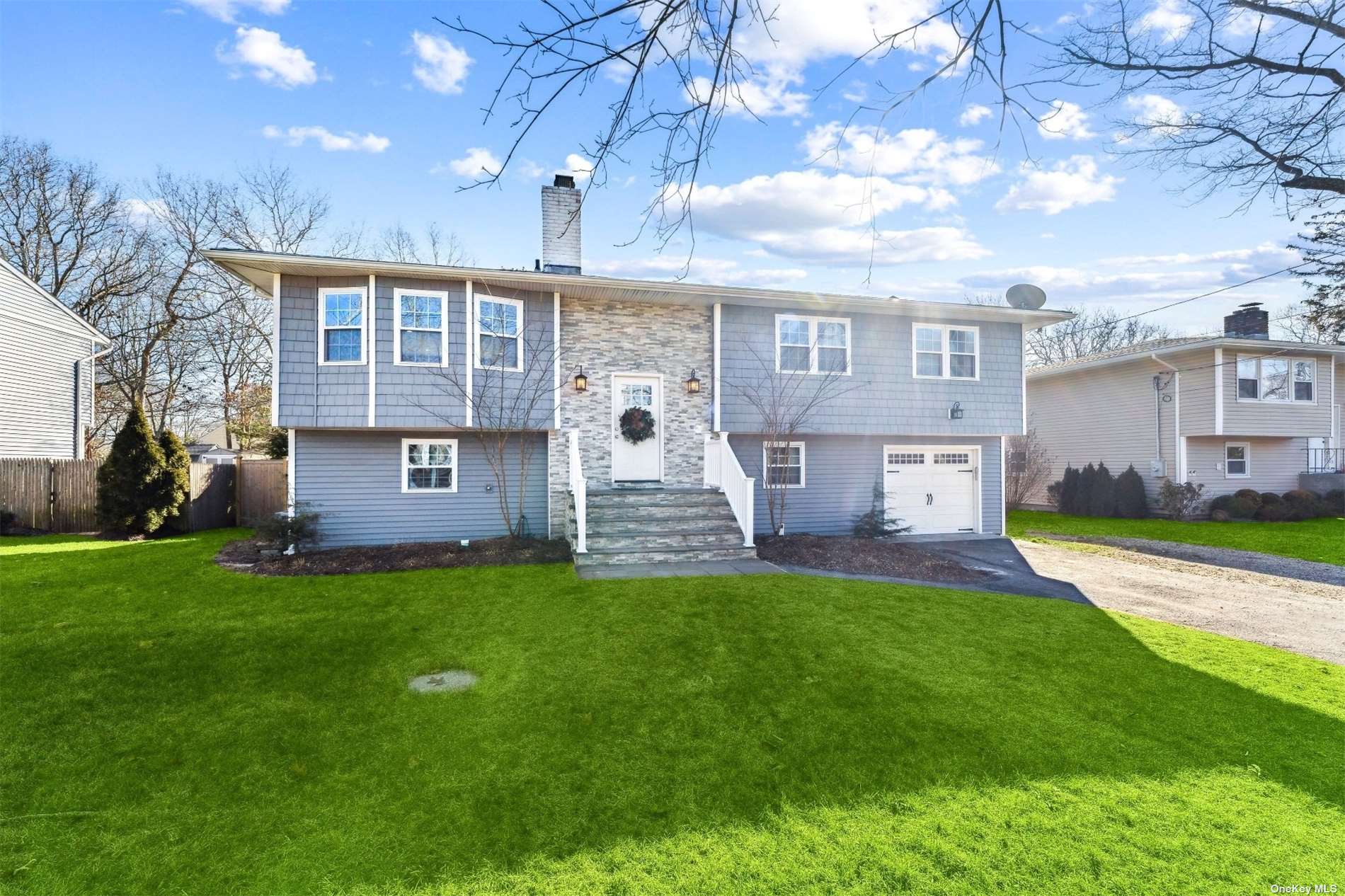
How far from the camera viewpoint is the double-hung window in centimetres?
1309

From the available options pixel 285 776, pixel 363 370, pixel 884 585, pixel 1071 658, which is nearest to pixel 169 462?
pixel 363 370

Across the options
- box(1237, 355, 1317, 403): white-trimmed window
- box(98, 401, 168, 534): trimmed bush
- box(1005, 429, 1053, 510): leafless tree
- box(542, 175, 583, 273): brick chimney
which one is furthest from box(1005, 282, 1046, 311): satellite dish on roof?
box(98, 401, 168, 534): trimmed bush

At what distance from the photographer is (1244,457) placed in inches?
730

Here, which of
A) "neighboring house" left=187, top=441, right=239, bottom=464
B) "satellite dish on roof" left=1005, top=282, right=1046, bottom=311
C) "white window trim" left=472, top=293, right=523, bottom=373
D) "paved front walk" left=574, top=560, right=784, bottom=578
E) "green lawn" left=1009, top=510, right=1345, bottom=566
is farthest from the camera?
"neighboring house" left=187, top=441, right=239, bottom=464

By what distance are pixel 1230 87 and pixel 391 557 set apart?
12.0m

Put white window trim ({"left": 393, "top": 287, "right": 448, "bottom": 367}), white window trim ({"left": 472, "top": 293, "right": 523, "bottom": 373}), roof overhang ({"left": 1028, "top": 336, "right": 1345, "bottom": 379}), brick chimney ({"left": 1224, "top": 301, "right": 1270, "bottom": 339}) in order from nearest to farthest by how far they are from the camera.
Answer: white window trim ({"left": 393, "top": 287, "right": 448, "bottom": 367}) < white window trim ({"left": 472, "top": 293, "right": 523, "bottom": 373}) < roof overhang ({"left": 1028, "top": 336, "right": 1345, "bottom": 379}) < brick chimney ({"left": 1224, "top": 301, "right": 1270, "bottom": 339})

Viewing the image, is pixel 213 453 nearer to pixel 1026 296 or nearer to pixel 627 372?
pixel 627 372

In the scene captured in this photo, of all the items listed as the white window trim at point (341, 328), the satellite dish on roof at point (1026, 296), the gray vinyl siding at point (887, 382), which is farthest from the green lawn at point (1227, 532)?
the white window trim at point (341, 328)

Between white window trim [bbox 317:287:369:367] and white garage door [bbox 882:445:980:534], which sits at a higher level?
white window trim [bbox 317:287:369:367]

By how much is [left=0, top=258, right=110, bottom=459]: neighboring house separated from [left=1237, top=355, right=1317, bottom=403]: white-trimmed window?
104ft

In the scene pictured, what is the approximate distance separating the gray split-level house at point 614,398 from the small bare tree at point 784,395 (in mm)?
62

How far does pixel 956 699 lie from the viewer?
4.64m

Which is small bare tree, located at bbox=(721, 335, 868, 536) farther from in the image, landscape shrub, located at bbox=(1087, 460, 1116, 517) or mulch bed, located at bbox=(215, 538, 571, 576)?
landscape shrub, located at bbox=(1087, 460, 1116, 517)

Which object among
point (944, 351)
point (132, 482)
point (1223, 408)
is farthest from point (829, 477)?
point (132, 482)
